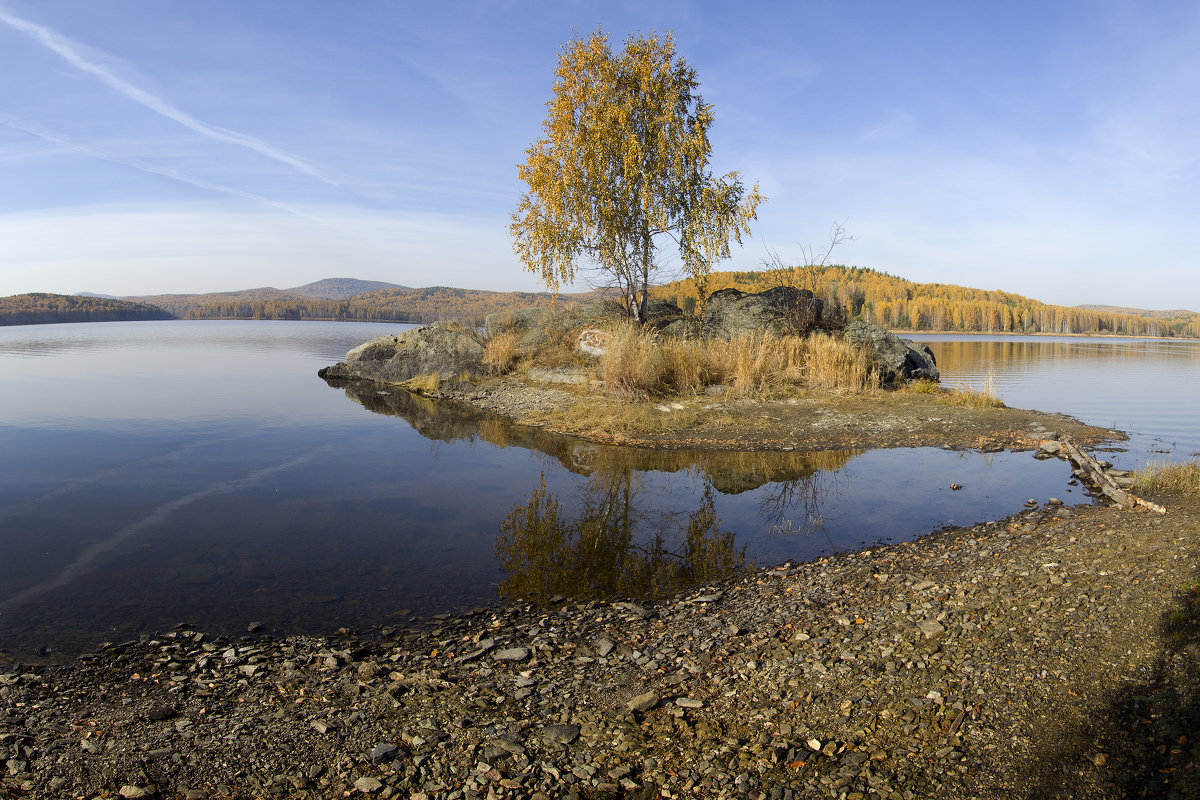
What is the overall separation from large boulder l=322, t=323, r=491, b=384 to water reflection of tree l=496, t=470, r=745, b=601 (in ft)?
39.8

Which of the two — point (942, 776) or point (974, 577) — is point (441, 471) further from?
point (942, 776)

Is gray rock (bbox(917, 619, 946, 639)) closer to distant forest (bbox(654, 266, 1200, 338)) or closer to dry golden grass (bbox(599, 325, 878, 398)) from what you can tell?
dry golden grass (bbox(599, 325, 878, 398))

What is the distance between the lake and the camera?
5301mm

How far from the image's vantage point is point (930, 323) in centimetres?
8919

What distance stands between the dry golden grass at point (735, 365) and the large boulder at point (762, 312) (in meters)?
1.01

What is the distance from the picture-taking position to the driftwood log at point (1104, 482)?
675 centimetres

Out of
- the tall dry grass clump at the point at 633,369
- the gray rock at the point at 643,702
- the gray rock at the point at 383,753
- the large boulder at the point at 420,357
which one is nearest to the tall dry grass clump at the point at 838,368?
the tall dry grass clump at the point at 633,369

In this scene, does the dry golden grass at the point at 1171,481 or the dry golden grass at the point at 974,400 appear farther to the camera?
the dry golden grass at the point at 974,400

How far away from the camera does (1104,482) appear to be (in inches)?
311

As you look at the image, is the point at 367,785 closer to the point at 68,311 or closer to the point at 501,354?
the point at 501,354

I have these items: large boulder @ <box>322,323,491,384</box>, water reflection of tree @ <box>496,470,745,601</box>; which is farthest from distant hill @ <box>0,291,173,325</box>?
water reflection of tree @ <box>496,470,745,601</box>

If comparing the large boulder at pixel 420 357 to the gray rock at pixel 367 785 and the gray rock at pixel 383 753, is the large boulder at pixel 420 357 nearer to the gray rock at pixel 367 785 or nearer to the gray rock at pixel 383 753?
the gray rock at pixel 383 753

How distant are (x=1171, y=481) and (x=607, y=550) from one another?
21.3 feet

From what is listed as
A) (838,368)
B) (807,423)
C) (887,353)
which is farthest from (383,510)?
(887,353)
